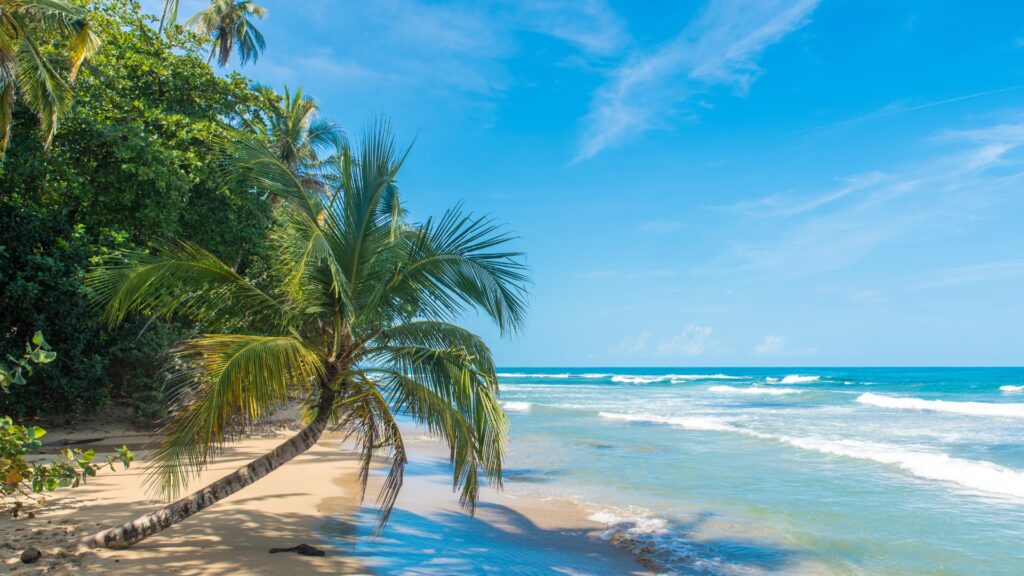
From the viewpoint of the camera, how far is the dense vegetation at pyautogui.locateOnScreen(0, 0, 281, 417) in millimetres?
10383

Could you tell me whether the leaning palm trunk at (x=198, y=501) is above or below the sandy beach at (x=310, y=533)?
above

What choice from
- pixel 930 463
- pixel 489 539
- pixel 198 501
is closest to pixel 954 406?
pixel 930 463

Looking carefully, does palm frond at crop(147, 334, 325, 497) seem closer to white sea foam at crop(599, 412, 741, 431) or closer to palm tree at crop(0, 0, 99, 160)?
Result: palm tree at crop(0, 0, 99, 160)

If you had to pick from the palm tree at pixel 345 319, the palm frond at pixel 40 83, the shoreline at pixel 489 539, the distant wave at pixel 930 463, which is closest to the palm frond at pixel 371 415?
the palm tree at pixel 345 319

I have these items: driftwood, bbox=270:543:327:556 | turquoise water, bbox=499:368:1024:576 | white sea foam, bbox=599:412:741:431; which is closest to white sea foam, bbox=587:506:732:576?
turquoise water, bbox=499:368:1024:576

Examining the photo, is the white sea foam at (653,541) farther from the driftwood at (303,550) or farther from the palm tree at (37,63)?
the palm tree at (37,63)

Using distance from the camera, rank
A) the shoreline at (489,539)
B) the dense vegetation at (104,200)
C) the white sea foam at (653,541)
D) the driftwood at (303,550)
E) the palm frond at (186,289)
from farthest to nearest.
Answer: the dense vegetation at (104,200) < the white sea foam at (653,541) < the shoreline at (489,539) < the driftwood at (303,550) < the palm frond at (186,289)

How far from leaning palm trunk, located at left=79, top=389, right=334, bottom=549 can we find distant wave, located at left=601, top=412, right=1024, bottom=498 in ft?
37.8

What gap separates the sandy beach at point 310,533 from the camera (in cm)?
527

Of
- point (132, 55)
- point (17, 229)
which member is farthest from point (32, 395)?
point (132, 55)

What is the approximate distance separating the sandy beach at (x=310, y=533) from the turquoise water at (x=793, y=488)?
859mm

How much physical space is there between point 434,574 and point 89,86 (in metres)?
11.3

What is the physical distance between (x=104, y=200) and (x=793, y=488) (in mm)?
13354

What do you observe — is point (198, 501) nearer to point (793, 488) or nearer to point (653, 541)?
point (653, 541)
